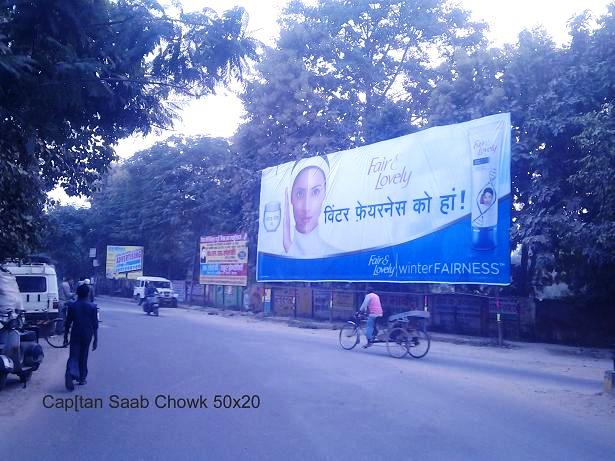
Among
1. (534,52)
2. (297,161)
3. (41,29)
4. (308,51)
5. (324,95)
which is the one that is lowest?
(41,29)

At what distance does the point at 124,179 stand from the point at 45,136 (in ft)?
129

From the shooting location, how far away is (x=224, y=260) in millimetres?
36219

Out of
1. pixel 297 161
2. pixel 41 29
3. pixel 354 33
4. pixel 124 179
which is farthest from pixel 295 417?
pixel 124 179

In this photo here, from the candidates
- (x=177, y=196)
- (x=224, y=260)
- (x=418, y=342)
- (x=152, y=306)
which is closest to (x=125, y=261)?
(x=177, y=196)

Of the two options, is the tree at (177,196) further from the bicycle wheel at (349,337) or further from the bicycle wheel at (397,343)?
the bicycle wheel at (397,343)

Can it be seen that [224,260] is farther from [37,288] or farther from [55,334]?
[37,288]

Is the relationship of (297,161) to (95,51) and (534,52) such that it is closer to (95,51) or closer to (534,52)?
(534,52)

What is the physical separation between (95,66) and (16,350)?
461cm

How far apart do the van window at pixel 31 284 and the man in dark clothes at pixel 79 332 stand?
8.81 metres

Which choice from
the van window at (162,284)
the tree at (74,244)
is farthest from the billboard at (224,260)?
the tree at (74,244)

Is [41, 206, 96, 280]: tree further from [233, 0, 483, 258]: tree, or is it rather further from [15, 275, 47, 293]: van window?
[15, 275, 47, 293]: van window

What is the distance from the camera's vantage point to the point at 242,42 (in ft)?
25.8

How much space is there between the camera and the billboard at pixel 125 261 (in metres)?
48.4

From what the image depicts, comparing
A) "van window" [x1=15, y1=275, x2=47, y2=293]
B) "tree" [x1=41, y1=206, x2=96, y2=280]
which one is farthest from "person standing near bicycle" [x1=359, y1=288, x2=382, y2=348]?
"tree" [x1=41, y1=206, x2=96, y2=280]
